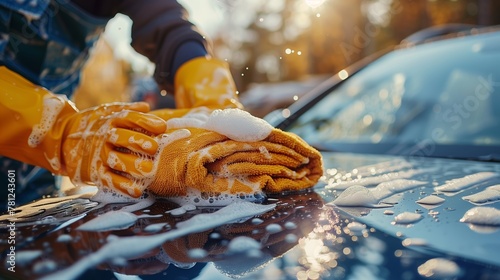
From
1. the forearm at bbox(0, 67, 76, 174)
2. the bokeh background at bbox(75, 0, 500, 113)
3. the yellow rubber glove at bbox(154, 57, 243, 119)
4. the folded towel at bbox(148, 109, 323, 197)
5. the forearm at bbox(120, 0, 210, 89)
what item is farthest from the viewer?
the bokeh background at bbox(75, 0, 500, 113)

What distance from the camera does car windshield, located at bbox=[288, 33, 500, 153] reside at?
60.0 inches

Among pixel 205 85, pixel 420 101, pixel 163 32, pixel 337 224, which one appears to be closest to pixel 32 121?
pixel 205 85

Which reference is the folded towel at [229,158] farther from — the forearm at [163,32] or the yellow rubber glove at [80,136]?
the forearm at [163,32]

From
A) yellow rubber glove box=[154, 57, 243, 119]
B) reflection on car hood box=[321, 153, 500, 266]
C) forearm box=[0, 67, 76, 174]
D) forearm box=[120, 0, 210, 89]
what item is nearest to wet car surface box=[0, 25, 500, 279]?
reflection on car hood box=[321, 153, 500, 266]

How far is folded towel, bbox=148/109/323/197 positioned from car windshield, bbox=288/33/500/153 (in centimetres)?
68

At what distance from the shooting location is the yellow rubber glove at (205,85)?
1.42 m

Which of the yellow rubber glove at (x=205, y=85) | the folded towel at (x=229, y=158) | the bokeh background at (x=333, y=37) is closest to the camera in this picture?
the folded towel at (x=229, y=158)

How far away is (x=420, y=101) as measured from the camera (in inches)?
67.4

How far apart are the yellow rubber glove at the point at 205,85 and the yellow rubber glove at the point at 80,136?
29cm

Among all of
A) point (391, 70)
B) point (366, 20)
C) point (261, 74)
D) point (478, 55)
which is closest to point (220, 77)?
point (391, 70)

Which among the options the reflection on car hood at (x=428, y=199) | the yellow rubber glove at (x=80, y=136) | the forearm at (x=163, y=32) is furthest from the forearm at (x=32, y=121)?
the reflection on car hood at (x=428, y=199)

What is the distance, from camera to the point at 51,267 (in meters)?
0.61

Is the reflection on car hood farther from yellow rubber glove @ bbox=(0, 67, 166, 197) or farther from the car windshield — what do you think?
yellow rubber glove @ bbox=(0, 67, 166, 197)

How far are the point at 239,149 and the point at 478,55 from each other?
112cm
